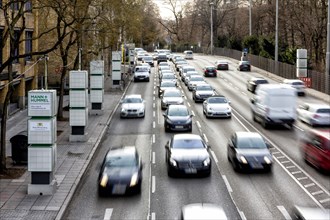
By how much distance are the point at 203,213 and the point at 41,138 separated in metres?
8.83

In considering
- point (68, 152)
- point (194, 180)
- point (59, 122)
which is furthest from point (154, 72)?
point (194, 180)

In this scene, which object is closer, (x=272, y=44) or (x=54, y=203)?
(x=54, y=203)

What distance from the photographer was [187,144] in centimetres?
2238

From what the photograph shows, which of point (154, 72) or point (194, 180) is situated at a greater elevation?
point (154, 72)

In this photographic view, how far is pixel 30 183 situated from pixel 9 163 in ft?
13.9

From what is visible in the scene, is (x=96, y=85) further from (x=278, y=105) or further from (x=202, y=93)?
(x=278, y=105)

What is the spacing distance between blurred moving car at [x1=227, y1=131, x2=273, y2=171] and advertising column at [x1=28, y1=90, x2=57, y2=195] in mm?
7734

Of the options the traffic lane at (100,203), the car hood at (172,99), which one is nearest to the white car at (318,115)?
the car hood at (172,99)

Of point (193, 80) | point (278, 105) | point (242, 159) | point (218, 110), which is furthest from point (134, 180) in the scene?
point (193, 80)

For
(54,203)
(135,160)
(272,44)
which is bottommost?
(54,203)

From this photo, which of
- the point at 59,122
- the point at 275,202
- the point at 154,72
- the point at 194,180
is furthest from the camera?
the point at 154,72

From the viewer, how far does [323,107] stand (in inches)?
1271

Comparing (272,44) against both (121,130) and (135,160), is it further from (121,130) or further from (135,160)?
(135,160)

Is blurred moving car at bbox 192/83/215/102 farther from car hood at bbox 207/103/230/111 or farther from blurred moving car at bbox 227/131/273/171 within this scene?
blurred moving car at bbox 227/131/273/171
